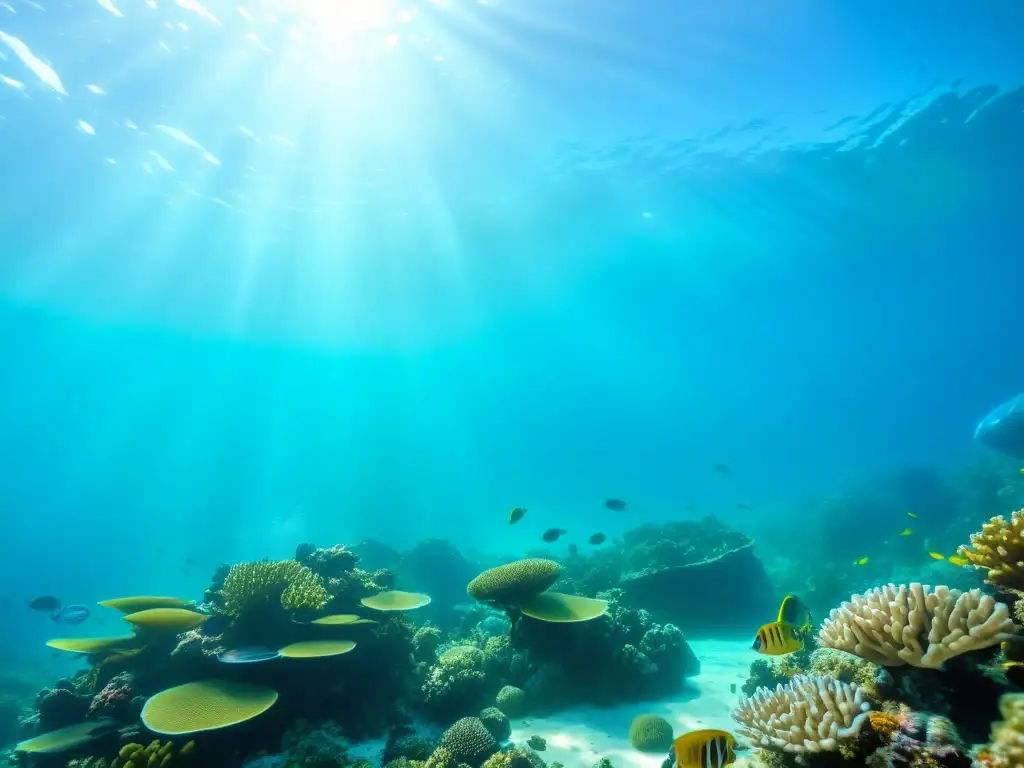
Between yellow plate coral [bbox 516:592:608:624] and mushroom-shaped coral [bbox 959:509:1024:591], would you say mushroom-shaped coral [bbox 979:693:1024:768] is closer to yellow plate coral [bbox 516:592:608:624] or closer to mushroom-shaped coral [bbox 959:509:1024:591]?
mushroom-shaped coral [bbox 959:509:1024:591]

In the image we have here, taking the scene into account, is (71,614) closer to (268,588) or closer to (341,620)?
(268,588)

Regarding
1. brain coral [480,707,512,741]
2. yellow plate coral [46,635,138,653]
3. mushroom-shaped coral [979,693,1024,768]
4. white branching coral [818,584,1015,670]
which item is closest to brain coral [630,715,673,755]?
brain coral [480,707,512,741]

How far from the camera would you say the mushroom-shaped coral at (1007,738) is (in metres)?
2.49

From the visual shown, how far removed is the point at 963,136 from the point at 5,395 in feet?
366

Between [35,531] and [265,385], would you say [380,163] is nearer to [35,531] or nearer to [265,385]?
[265,385]

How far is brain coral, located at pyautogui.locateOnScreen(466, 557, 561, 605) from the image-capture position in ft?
25.0

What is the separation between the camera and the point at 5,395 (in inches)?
2677

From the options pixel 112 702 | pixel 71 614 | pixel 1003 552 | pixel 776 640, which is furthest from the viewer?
Answer: pixel 71 614

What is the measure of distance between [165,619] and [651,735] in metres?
7.20

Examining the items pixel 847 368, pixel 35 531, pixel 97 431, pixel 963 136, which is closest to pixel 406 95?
pixel 963 136

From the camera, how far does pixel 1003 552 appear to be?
12.6 ft

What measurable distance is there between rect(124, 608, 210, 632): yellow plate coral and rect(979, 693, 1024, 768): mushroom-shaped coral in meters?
8.75

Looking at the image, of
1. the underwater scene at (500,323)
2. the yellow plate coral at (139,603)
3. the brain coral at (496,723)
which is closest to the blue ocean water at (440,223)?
the underwater scene at (500,323)

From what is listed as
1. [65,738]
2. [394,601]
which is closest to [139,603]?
[65,738]
